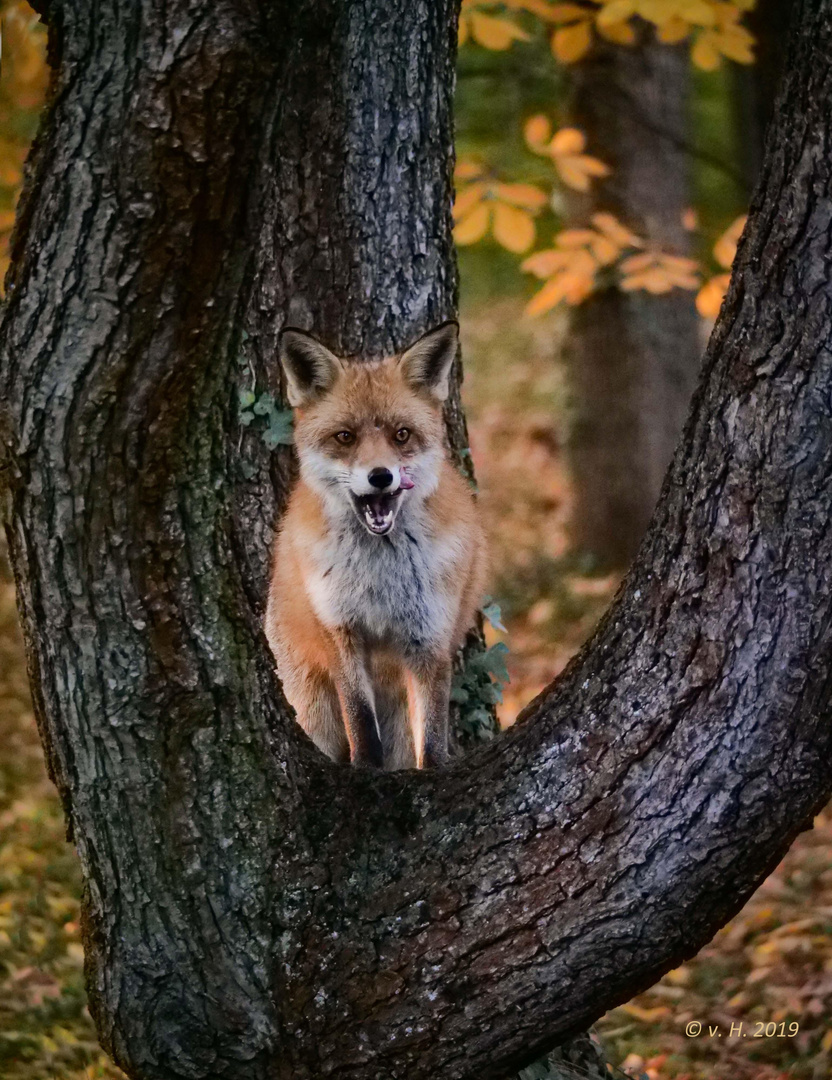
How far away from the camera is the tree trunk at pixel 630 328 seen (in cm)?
973

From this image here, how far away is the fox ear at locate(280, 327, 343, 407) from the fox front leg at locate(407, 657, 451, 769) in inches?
42.6

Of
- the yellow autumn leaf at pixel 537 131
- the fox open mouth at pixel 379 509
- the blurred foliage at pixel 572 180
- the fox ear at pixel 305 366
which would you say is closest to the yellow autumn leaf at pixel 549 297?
the blurred foliage at pixel 572 180

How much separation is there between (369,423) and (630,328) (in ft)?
20.2

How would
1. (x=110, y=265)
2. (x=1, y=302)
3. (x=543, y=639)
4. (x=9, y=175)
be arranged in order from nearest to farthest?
(x=110, y=265), (x=1, y=302), (x=9, y=175), (x=543, y=639)

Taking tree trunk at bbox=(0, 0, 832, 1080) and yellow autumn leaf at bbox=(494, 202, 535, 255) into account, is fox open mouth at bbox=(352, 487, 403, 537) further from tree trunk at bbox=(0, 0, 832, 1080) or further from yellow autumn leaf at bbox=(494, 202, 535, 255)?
yellow autumn leaf at bbox=(494, 202, 535, 255)

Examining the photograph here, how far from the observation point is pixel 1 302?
3.06 metres

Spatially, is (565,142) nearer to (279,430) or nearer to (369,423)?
(369,423)

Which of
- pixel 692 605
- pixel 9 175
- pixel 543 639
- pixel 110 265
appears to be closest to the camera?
pixel 110 265

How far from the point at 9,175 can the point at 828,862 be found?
6052mm

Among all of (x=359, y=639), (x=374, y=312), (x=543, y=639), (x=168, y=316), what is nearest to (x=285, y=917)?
(x=359, y=639)

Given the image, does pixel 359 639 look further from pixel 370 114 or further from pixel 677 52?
pixel 677 52

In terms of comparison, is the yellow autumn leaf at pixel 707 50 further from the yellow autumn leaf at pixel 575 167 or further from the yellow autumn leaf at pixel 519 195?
the yellow autumn leaf at pixel 519 195

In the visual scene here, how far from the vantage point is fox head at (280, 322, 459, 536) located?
411 cm

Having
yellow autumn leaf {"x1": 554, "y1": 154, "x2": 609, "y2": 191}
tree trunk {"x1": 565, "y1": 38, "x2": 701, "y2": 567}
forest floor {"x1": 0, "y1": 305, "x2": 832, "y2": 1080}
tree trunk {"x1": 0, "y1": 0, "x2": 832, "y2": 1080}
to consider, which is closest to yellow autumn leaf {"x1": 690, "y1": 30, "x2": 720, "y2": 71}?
yellow autumn leaf {"x1": 554, "y1": 154, "x2": 609, "y2": 191}
